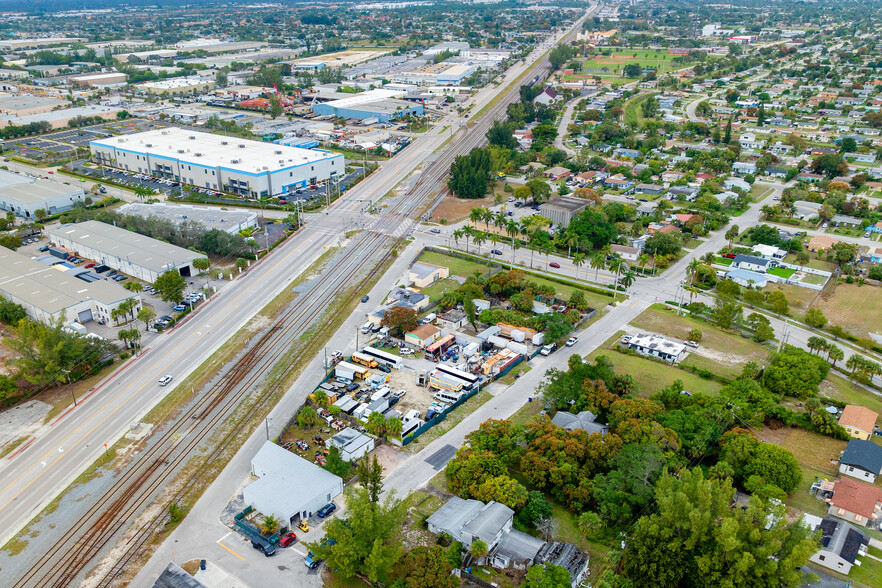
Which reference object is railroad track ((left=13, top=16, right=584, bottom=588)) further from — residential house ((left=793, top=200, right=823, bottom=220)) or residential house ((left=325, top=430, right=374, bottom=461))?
residential house ((left=793, top=200, right=823, bottom=220))

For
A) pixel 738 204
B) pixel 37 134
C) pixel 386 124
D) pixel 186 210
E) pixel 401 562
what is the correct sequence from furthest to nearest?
pixel 386 124 < pixel 37 134 < pixel 738 204 < pixel 186 210 < pixel 401 562

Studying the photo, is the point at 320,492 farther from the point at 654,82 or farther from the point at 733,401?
the point at 654,82

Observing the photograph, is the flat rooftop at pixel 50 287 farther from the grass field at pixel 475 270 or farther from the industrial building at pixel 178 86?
the industrial building at pixel 178 86

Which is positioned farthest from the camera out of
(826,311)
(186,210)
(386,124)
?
(386,124)

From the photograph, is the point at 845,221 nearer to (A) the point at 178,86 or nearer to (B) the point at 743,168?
(B) the point at 743,168

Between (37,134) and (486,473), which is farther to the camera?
(37,134)

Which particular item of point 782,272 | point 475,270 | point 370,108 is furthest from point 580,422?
point 370,108

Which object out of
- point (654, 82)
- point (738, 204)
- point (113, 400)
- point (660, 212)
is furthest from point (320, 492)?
point (654, 82)

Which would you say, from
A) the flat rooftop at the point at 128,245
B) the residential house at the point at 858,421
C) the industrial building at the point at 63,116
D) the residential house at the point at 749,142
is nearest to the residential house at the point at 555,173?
the residential house at the point at 749,142
